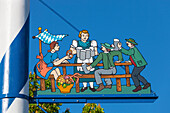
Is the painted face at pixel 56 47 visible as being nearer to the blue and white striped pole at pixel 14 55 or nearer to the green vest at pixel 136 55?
the green vest at pixel 136 55

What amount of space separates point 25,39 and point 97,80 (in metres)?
2.18

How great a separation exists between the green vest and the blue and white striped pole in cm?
274

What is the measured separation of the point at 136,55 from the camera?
523cm

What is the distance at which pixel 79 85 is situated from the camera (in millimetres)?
4547

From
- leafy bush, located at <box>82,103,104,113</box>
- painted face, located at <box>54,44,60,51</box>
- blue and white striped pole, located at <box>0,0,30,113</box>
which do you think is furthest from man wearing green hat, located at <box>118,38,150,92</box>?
leafy bush, located at <box>82,103,104,113</box>

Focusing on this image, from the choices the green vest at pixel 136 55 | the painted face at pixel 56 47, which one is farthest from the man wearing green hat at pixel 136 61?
the painted face at pixel 56 47

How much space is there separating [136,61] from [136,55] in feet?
0.35

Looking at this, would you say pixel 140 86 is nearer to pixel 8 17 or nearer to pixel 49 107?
pixel 8 17

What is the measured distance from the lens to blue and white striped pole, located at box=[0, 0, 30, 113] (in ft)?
8.39

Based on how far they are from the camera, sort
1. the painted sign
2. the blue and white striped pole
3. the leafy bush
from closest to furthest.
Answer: the blue and white striped pole → the painted sign → the leafy bush

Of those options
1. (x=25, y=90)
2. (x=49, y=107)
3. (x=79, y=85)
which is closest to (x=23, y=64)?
(x=25, y=90)

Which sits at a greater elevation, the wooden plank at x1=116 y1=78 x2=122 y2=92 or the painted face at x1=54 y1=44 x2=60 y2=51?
the painted face at x1=54 y1=44 x2=60 y2=51

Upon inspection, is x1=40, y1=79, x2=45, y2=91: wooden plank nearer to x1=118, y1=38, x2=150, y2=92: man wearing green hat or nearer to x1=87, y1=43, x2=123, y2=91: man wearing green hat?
x1=87, y1=43, x2=123, y2=91: man wearing green hat

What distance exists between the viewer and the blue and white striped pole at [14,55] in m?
2.56
